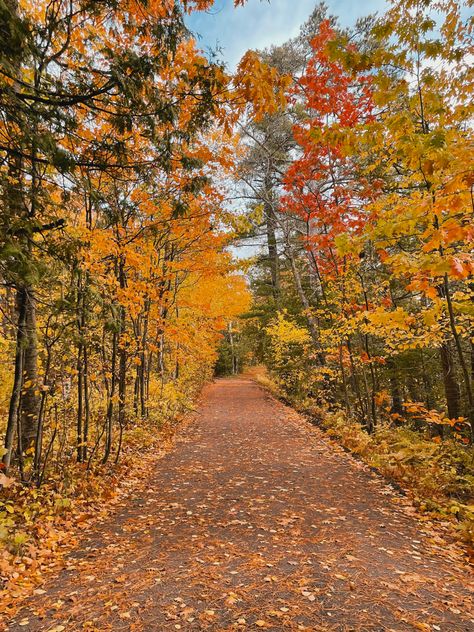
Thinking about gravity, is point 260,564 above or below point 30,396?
below

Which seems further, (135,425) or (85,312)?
(135,425)

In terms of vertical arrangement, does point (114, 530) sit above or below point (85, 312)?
below

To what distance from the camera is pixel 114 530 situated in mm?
4375

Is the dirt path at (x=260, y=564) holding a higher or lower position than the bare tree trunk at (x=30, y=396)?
lower

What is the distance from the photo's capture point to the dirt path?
108 inches

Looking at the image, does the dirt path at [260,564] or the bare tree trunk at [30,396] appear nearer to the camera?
the dirt path at [260,564]

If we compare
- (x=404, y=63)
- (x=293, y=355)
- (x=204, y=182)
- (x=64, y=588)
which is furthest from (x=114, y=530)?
(x=293, y=355)

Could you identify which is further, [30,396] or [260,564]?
[30,396]

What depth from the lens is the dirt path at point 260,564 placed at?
2.74 meters

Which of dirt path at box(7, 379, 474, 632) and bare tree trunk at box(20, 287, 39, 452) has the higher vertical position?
bare tree trunk at box(20, 287, 39, 452)

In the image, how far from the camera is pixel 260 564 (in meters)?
3.47

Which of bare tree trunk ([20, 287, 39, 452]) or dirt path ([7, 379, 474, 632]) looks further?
bare tree trunk ([20, 287, 39, 452])

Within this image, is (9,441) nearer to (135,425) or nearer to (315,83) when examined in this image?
(135,425)

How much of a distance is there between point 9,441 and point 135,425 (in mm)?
5048
